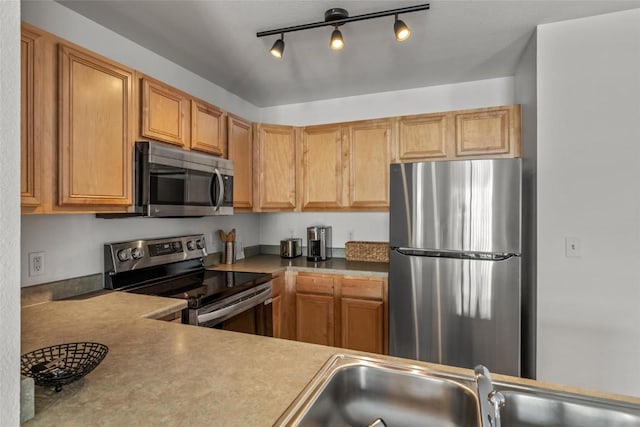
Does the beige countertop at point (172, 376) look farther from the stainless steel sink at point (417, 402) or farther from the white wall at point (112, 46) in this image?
the white wall at point (112, 46)

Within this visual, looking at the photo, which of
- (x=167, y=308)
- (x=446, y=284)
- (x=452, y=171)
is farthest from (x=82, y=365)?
(x=452, y=171)

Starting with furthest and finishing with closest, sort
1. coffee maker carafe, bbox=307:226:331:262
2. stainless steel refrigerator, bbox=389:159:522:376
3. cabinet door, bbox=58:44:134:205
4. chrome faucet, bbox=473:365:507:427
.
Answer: coffee maker carafe, bbox=307:226:331:262 < stainless steel refrigerator, bbox=389:159:522:376 < cabinet door, bbox=58:44:134:205 < chrome faucet, bbox=473:365:507:427

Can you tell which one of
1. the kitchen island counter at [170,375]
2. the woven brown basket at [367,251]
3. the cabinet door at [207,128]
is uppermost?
the cabinet door at [207,128]

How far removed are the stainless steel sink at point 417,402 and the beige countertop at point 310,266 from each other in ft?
5.23

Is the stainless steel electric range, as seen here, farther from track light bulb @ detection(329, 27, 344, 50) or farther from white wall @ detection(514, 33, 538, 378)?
white wall @ detection(514, 33, 538, 378)

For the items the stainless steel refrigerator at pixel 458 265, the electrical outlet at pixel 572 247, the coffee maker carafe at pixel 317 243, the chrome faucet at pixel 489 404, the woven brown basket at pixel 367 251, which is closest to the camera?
the chrome faucet at pixel 489 404

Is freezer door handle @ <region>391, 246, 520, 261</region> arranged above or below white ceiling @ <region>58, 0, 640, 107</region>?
below

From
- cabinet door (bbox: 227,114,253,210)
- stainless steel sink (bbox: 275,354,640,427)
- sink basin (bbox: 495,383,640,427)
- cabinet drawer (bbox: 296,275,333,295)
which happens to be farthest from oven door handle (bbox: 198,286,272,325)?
sink basin (bbox: 495,383,640,427)

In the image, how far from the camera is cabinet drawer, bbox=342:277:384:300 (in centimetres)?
251

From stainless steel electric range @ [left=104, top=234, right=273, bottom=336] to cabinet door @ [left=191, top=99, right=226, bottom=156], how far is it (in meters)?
0.71

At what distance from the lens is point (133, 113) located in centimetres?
184

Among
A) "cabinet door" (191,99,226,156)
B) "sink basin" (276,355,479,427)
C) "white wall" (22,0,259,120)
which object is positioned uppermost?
"white wall" (22,0,259,120)

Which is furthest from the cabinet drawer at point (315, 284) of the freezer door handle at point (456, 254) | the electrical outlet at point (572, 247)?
the electrical outlet at point (572, 247)
